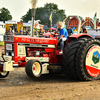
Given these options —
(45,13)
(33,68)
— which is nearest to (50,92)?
(33,68)

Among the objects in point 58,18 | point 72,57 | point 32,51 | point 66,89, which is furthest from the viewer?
point 58,18

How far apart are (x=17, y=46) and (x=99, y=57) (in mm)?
2449

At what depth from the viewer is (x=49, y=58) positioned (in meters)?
6.27

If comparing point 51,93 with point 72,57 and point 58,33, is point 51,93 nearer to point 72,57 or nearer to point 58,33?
point 72,57

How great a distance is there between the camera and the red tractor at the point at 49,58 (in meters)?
5.63

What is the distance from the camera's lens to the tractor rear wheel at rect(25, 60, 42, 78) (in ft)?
17.2

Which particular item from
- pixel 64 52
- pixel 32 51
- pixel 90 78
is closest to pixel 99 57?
pixel 90 78

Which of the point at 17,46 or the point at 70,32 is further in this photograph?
the point at 70,32

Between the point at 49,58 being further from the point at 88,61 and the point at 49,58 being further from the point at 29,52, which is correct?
the point at 88,61

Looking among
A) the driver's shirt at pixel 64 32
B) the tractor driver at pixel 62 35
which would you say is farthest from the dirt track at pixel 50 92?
the driver's shirt at pixel 64 32

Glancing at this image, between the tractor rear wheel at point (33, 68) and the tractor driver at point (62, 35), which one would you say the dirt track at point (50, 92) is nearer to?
the tractor rear wheel at point (33, 68)

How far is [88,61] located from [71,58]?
0.55 meters

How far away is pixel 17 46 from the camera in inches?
227

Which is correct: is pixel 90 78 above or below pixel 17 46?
below
